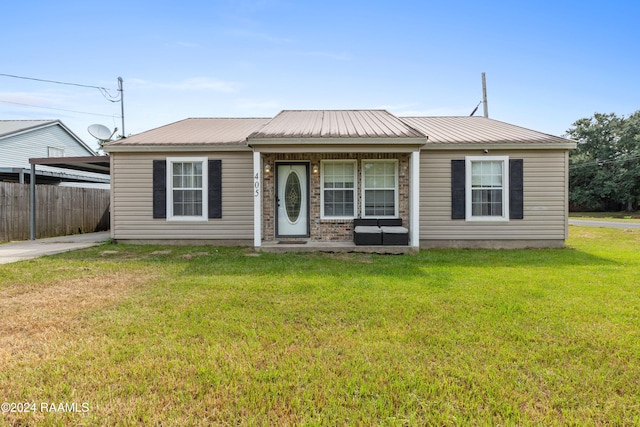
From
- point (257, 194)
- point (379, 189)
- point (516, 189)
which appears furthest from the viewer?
point (379, 189)

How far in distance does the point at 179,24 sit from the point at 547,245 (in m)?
13.5

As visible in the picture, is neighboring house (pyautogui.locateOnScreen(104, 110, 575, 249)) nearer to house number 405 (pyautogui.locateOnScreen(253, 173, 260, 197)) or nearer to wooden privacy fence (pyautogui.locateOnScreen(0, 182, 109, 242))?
house number 405 (pyautogui.locateOnScreen(253, 173, 260, 197))

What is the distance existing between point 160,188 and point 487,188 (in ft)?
28.7

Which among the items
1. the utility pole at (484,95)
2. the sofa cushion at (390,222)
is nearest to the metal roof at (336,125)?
the sofa cushion at (390,222)

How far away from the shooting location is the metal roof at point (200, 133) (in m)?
8.45

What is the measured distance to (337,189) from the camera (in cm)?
845

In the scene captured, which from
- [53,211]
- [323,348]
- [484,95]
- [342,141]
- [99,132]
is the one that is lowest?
[323,348]

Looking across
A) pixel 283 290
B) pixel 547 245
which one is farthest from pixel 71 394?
pixel 547 245

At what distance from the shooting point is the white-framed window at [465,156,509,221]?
8195mm

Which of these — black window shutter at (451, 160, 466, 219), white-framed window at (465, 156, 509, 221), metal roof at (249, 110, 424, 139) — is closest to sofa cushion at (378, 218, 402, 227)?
black window shutter at (451, 160, 466, 219)

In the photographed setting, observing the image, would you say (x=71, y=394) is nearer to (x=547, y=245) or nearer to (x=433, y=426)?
(x=433, y=426)

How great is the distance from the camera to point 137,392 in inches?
81.7

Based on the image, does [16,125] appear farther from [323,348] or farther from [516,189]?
[516,189]

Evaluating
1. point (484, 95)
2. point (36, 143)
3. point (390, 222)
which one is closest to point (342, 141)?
point (390, 222)
